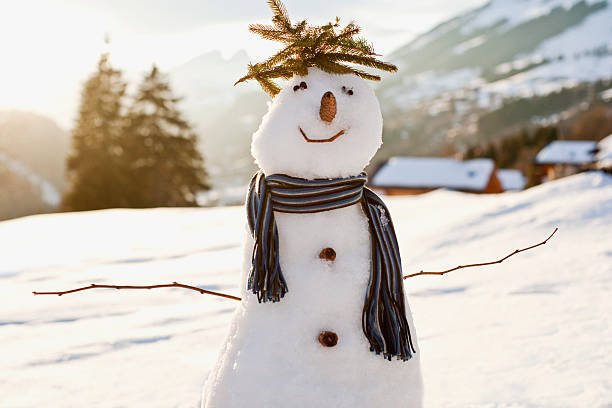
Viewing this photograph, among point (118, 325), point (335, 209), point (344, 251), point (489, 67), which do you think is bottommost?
point (118, 325)

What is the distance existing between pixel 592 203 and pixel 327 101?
417cm

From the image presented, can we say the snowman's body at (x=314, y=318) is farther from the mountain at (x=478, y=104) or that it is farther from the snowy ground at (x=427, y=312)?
the mountain at (x=478, y=104)

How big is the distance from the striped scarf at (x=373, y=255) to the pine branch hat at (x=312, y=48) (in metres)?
0.39

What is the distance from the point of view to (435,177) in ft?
110

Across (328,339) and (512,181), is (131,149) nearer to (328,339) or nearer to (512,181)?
(328,339)

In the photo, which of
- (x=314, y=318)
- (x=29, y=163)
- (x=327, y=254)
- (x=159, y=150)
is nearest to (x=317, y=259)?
(x=327, y=254)

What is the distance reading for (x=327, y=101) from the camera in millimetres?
1457

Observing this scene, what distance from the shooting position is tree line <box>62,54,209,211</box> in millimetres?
16719

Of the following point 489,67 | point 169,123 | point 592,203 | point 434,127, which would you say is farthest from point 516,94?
point 592,203

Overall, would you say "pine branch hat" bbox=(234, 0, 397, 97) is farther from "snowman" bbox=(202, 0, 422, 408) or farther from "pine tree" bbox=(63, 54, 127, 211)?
"pine tree" bbox=(63, 54, 127, 211)

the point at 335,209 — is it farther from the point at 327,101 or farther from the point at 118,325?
the point at 118,325

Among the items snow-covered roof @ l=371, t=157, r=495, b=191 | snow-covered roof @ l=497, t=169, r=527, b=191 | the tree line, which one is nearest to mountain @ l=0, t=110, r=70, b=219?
the tree line

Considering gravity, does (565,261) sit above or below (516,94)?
below

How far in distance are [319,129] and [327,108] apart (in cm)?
7
